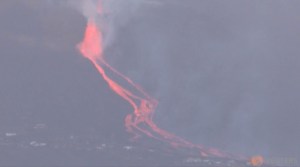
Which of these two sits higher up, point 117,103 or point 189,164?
point 117,103

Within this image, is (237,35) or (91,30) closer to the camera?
(91,30)

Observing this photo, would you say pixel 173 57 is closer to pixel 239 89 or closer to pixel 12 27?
pixel 239 89

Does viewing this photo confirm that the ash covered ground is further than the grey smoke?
No

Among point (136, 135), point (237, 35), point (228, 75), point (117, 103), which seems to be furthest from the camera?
point (237, 35)

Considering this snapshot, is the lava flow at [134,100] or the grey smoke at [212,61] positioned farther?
the grey smoke at [212,61]

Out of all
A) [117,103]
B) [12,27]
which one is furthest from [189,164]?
[12,27]

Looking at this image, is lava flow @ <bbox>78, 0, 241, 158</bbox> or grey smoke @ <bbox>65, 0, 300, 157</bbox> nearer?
lava flow @ <bbox>78, 0, 241, 158</bbox>

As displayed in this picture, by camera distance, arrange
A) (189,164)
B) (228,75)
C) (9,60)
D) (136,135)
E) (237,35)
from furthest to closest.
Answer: (237,35) → (228,75) → (9,60) → (136,135) → (189,164)

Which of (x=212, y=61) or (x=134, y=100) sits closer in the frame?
(x=134, y=100)
